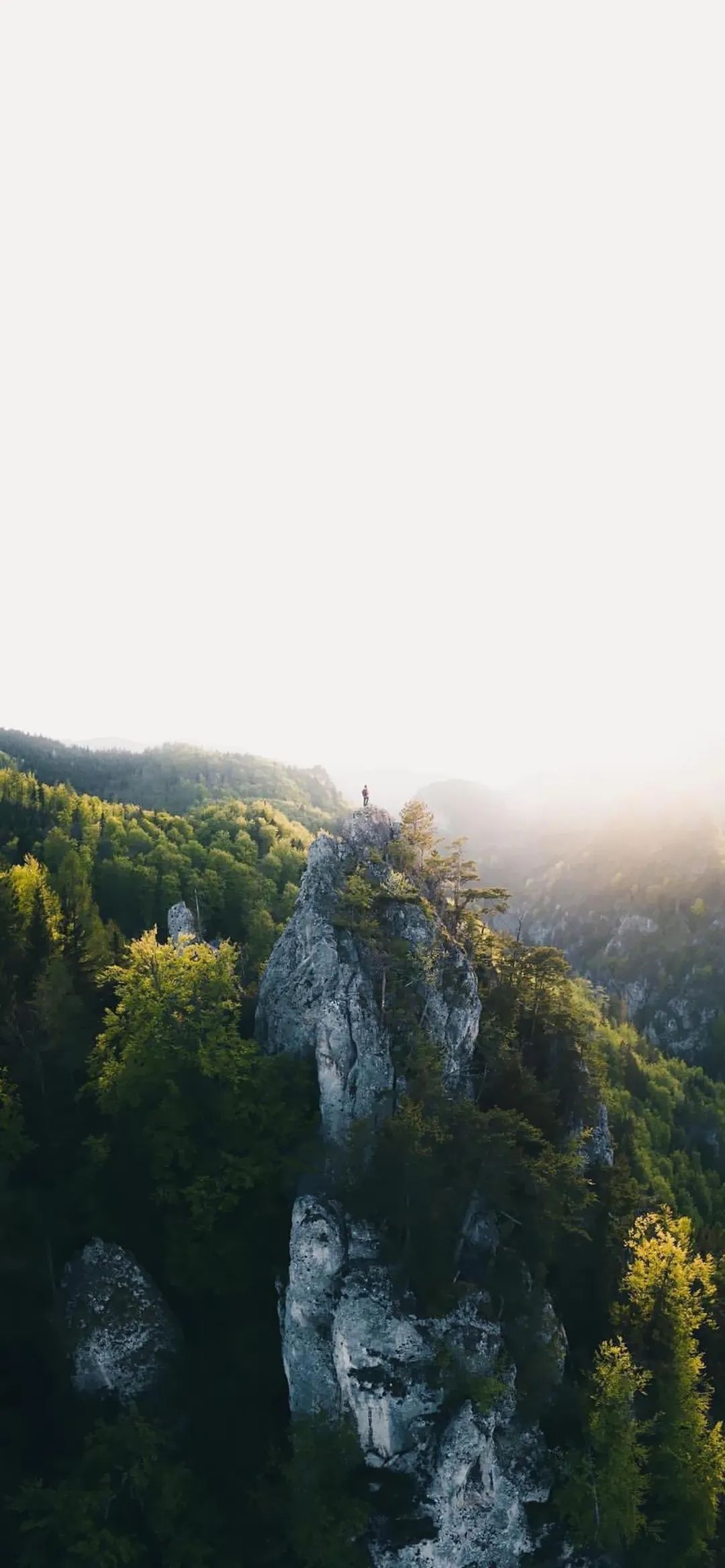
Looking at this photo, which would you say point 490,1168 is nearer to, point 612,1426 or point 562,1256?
point 562,1256

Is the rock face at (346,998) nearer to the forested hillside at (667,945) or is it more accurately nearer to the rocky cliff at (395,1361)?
the rocky cliff at (395,1361)

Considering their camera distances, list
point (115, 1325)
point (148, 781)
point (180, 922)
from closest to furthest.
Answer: point (115, 1325)
point (180, 922)
point (148, 781)

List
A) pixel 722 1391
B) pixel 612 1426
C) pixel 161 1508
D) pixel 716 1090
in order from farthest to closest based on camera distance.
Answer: pixel 716 1090 < pixel 722 1391 < pixel 612 1426 < pixel 161 1508

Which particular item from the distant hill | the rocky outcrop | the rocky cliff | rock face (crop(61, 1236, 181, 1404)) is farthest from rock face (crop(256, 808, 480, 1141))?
the distant hill

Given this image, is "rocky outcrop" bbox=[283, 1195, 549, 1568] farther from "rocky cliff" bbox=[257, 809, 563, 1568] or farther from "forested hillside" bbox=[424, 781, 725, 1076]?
"forested hillside" bbox=[424, 781, 725, 1076]

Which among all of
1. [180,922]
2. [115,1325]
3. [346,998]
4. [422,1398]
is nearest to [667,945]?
[180,922]

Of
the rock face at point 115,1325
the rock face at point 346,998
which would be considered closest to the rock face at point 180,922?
the rock face at point 346,998

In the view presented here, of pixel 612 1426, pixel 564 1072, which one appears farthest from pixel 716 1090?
pixel 612 1426

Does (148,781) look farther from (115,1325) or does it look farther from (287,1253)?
(115,1325)
